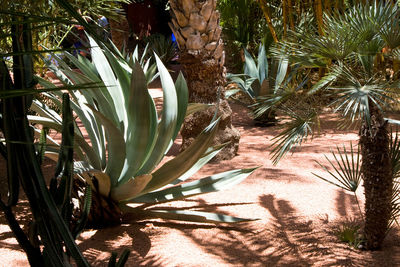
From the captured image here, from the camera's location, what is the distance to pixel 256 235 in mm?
2643

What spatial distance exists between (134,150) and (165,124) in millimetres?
225

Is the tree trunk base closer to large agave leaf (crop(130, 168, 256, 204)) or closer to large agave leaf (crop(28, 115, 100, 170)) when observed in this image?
large agave leaf (crop(130, 168, 256, 204))

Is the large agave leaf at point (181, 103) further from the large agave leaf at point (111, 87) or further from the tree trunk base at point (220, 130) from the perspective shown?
the tree trunk base at point (220, 130)

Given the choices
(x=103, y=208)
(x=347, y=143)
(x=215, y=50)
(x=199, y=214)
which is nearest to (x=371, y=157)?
(x=199, y=214)

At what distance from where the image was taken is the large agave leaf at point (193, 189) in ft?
9.19

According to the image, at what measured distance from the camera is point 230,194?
327 centimetres

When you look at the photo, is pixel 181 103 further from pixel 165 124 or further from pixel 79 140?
pixel 79 140

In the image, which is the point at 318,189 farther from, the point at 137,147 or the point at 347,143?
the point at 347,143

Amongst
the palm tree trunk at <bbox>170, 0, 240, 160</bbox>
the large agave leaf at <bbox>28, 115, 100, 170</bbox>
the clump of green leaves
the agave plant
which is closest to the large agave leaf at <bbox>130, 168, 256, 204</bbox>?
the large agave leaf at <bbox>28, 115, 100, 170</bbox>

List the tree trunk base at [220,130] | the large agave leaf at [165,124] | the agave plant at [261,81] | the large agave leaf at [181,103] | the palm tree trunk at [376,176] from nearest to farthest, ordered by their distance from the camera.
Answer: the palm tree trunk at [376,176]
the large agave leaf at [165,124]
the large agave leaf at [181,103]
the tree trunk base at [220,130]
the agave plant at [261,81]

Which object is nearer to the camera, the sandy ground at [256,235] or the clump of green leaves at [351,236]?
the sandy ground at [256,235]

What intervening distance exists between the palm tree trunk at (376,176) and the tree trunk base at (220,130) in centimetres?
186

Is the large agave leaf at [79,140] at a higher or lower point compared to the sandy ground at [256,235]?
higher

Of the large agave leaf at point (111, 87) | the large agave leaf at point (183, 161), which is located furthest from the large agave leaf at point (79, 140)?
the large agave leaf at point (183, 161)
